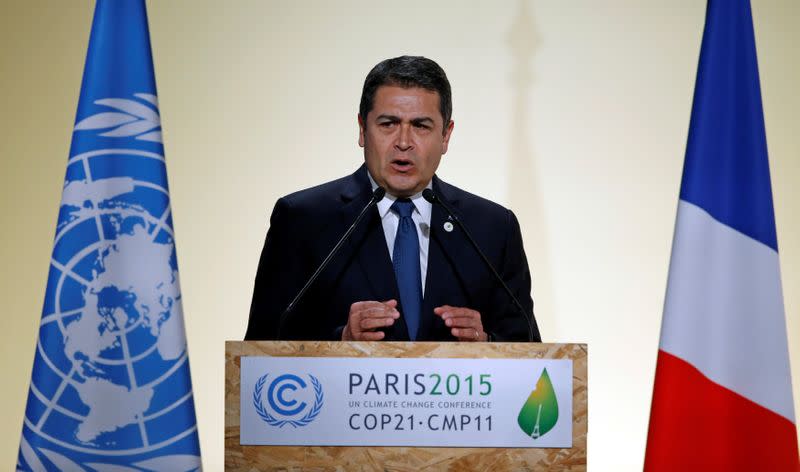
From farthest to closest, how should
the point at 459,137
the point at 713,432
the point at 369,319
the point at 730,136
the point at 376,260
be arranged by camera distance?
the point at 459,137, the point at 376,260, the point at 730,136, the point at 713,432, the point at 369,319

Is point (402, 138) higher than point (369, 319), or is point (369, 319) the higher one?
point (402, 138)

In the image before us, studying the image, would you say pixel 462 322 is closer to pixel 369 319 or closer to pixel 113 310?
pixel 369 319

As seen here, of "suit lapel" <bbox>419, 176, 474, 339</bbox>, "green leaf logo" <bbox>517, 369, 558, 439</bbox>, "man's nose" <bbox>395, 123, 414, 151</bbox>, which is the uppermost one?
"man's nose" <bbox>395, 123, 414, 151</bbox>

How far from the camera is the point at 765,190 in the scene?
2.62 metres

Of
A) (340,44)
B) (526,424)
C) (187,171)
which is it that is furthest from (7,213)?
(526,424)

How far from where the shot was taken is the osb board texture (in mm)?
2082

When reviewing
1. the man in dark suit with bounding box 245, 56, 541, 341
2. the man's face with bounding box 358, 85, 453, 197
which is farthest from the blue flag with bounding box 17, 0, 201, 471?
the man's face with bounding box 358, 85, 453, 197

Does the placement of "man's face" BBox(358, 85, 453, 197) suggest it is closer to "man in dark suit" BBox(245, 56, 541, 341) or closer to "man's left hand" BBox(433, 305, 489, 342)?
"man in dark suit" BBox(245, 56, 541, 341)

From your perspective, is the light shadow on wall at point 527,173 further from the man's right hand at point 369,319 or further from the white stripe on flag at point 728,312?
the man's right hand at point 369,319

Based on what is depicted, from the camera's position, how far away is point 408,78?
2.99 meters

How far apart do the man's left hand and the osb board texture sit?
250 mm

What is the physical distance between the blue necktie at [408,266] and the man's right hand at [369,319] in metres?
0.46

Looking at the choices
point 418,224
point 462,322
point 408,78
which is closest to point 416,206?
point 418,224

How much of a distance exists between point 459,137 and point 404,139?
3.61ft
